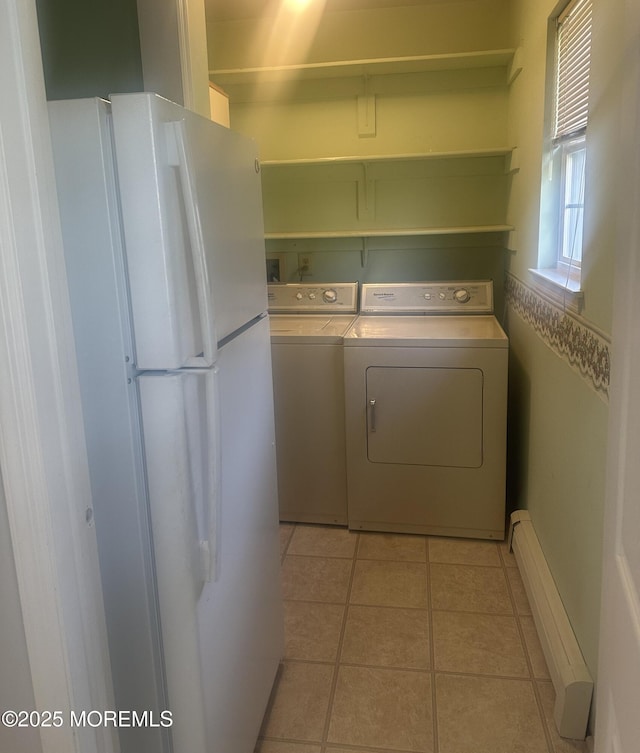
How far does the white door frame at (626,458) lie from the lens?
739 mm

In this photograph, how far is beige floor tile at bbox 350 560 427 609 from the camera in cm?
227

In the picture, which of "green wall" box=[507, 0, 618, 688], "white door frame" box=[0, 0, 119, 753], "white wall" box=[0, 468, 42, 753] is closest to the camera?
"white door frame" box=[0, 0, 119, 753]

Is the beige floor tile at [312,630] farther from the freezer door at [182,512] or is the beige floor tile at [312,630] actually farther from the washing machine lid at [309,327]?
the washing machine lid at [309,327]

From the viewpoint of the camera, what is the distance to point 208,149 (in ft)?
4.02

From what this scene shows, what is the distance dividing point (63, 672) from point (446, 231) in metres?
2.59

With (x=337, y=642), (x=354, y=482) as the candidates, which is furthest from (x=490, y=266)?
(x=337, y=642)

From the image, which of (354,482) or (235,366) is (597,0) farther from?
(354,482)

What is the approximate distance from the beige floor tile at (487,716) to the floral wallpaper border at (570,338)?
93 cm

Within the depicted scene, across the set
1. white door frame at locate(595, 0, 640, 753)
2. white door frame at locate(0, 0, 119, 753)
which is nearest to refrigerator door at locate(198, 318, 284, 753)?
white door frame at locate(0, 0, 119, 753)

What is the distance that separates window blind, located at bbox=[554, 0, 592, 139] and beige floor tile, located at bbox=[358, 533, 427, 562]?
5.50 ft

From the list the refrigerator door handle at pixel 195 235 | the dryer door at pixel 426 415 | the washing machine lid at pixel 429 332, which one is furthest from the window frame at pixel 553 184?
the refrigerator door handle at pixel 195 235

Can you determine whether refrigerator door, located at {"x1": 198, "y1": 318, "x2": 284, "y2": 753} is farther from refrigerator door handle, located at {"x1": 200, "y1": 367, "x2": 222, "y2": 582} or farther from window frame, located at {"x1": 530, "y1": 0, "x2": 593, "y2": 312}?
window frame, located at {"x1": 530, "y1": 0, "x2": 593, "y2": 312}

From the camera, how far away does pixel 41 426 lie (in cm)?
94

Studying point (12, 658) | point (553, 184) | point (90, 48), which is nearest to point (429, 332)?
point (553, 184)
